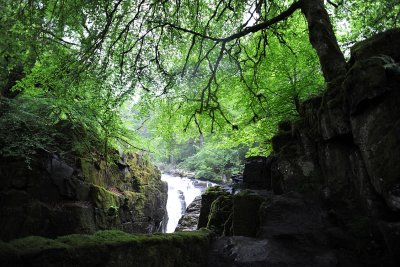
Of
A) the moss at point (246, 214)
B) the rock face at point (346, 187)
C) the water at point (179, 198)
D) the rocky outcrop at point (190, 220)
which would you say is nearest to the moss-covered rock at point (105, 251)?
the rock face at point (346, 187)

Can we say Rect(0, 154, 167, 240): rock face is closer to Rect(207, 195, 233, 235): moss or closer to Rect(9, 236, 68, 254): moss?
Rect(207, 195, 233, 235): moss

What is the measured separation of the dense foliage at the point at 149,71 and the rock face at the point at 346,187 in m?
1.57

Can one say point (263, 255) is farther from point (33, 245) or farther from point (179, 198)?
point (179, 198)

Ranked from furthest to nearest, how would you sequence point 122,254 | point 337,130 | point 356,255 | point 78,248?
point 337,130 → point 356,255 → point 122,254 → point 78,248

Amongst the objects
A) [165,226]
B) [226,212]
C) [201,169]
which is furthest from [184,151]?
[226,212]

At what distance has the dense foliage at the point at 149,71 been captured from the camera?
6.56 meters

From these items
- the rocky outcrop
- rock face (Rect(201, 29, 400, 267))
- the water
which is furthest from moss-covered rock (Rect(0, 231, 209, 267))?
the water

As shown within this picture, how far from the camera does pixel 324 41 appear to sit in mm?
6125

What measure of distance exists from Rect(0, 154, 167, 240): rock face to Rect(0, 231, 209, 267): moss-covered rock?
249 inches

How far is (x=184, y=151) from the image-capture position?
48.1 metres

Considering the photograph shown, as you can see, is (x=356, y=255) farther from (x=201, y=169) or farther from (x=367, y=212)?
(x=201, y=169)

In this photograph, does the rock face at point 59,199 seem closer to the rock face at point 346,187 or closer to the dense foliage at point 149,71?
the dense foliage at point 149,71

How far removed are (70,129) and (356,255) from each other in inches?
423

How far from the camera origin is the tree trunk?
5836 millimetres
